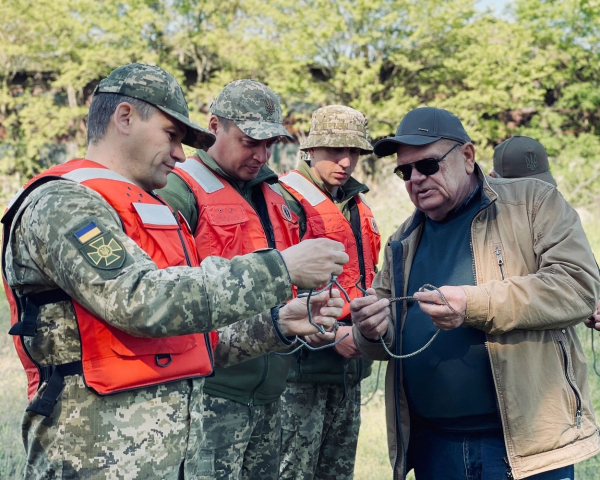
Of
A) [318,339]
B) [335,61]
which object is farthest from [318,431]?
[335,61]

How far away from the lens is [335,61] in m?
28.5

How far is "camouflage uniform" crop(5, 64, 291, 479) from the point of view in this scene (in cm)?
216

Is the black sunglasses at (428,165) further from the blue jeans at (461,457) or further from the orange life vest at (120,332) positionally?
the orange life vest at (120,332)

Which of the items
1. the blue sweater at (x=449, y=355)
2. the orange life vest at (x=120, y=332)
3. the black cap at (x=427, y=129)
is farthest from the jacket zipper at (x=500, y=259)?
the orange life vest at (x=120, y=332)

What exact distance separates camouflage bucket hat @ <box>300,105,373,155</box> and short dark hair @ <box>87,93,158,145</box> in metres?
2.52

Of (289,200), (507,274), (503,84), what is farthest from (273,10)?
(507,274)

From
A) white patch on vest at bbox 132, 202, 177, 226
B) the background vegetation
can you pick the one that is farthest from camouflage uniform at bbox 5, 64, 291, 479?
the background vegetation

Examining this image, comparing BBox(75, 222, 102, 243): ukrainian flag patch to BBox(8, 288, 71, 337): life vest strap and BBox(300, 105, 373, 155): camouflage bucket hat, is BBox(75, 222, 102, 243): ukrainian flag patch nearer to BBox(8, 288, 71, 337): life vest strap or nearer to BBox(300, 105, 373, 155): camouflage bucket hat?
BBox(8, 288, 71, 337): life vest strap

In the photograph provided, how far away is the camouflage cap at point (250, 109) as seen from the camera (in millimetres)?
3918

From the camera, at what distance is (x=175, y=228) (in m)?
2.64

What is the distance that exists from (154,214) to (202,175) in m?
1.30

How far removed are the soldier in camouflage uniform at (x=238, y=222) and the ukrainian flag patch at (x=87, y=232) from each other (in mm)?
1307

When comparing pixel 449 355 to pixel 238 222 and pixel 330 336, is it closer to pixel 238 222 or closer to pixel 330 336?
pixel 330 336

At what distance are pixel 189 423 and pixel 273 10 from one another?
2725 cm
